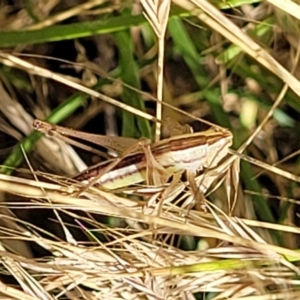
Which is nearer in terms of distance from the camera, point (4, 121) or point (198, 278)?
point (198, 278)

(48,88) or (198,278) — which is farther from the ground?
(48,88)

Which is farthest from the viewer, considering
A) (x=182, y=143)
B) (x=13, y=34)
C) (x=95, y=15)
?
(x=95, y=15)

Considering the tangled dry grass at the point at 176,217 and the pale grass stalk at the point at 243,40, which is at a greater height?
the pale grass stalk at the point at 243,40

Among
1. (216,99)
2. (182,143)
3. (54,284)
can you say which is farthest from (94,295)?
(216,99)

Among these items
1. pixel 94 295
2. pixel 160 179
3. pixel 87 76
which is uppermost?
pixel 87 76

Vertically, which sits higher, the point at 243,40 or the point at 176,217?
the point at 243,40

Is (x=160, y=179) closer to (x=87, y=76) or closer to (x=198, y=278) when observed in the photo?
(x=198, y=278)

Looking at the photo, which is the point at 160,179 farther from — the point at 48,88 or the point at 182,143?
the point at 48,88

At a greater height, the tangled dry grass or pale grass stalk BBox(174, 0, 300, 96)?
pale grass stalk BBox(174, 0, 300, 96)

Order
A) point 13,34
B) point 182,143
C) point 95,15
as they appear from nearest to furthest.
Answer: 1. point 182,143
2. point 13,34
3. point 95,15
